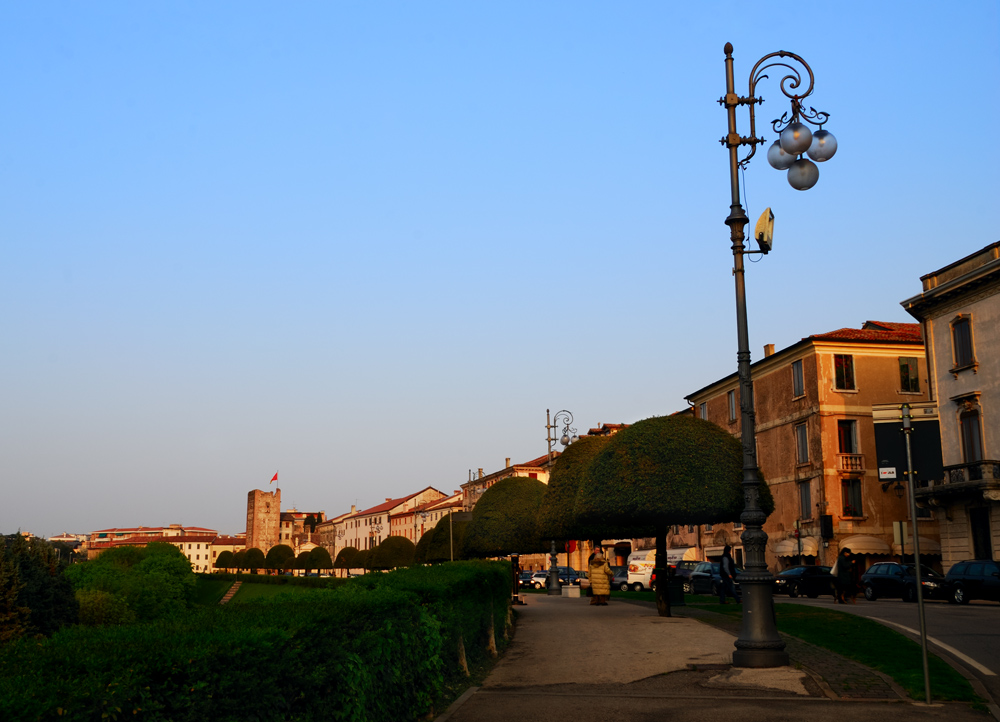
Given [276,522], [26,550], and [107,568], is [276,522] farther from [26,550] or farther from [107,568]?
[26,550]

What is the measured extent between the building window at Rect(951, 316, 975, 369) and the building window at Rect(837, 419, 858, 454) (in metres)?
9.57

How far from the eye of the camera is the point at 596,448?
A: 26.3 m

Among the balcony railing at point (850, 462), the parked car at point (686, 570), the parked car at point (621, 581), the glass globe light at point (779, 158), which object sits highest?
the glass globe light at point (779, 158)

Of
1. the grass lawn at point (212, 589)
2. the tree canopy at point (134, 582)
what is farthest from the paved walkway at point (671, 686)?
the grass lawn at point (212, 589)

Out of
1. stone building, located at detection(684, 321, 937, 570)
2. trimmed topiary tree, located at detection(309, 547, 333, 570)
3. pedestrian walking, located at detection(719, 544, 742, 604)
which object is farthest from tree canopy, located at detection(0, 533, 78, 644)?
trimmed topiary tree, located at detection(309, 547, 333, 570)

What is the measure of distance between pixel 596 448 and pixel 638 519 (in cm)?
555

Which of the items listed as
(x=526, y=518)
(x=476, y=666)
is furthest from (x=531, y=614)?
(x=476, y=666)

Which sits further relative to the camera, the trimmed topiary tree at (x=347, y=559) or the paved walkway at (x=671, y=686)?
the trimmed topiary tree at (x=347, y=559)

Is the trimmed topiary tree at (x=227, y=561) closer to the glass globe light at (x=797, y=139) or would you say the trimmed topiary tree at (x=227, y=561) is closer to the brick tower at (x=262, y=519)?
the brick tower at (x=262, y=519)

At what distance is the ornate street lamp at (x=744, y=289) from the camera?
39.2 ft

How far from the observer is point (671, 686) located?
36.6 ft

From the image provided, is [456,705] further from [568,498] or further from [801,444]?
[801,444]

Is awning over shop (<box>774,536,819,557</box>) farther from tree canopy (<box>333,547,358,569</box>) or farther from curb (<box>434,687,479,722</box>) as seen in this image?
tree canopy (<box>333,547,358,569</box>)

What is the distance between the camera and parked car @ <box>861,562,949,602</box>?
29.4 m
